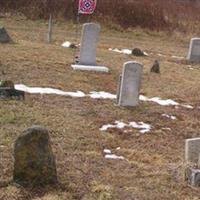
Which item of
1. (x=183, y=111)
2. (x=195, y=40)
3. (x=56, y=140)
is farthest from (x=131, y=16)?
(x=56, y=140)

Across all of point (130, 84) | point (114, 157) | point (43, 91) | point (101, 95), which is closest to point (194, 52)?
point (101, 95)

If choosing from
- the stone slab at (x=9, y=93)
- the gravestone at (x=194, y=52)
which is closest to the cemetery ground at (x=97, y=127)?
the stone slab at (x=9, y=93)

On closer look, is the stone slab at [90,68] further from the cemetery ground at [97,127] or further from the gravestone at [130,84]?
the gravestone at [130,84]

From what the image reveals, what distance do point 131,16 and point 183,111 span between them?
19.0m

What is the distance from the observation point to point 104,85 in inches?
563

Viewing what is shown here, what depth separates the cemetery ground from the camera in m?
7.30

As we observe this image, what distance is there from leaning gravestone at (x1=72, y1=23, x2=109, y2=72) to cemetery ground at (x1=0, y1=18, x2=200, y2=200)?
40 centimetres

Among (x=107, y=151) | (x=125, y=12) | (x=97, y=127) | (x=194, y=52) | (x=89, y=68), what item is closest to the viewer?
(x=107, y=151)

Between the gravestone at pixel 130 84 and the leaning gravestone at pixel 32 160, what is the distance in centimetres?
504

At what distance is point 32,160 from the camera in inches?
278

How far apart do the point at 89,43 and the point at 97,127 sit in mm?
6286

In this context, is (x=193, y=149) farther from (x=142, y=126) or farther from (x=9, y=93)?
(x=9, y=93)

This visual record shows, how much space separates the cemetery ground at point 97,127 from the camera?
730 cm

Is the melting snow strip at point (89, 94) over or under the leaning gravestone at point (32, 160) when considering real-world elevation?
under
